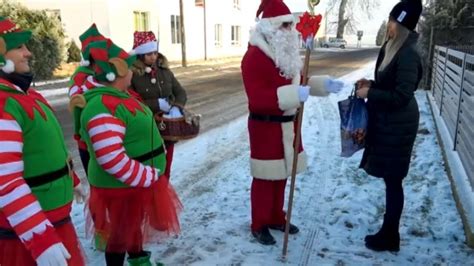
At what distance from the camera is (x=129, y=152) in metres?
2.95

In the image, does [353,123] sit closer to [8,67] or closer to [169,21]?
[8,67]

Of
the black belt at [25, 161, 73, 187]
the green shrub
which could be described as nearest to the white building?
the green shrub

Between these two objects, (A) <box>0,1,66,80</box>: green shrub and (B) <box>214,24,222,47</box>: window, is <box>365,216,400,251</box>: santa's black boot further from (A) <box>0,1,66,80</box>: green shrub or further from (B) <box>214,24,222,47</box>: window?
(B) <box>214,24,222,47</box>: window

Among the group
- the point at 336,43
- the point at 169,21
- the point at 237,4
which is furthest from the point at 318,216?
the point at 336,43

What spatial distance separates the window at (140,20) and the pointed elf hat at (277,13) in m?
24.0

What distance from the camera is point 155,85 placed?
4.34 meters

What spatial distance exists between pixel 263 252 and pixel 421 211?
1924 mm

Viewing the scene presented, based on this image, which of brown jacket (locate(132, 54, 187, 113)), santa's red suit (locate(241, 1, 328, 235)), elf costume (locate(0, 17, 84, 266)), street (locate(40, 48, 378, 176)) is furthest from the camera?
street (locate(40, 48, 378, 176))

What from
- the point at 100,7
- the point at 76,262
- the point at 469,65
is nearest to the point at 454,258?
the point at 76,262

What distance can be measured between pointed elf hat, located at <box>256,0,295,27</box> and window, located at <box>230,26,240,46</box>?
35948mm

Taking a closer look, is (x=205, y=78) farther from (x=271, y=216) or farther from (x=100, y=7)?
(x=271, y=216)

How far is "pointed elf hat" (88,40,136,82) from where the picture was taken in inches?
113

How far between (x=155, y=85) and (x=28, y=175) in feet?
7.64

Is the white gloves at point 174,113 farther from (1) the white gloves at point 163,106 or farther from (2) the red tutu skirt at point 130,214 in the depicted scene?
(2) the red tutu skirt at point 130,214
